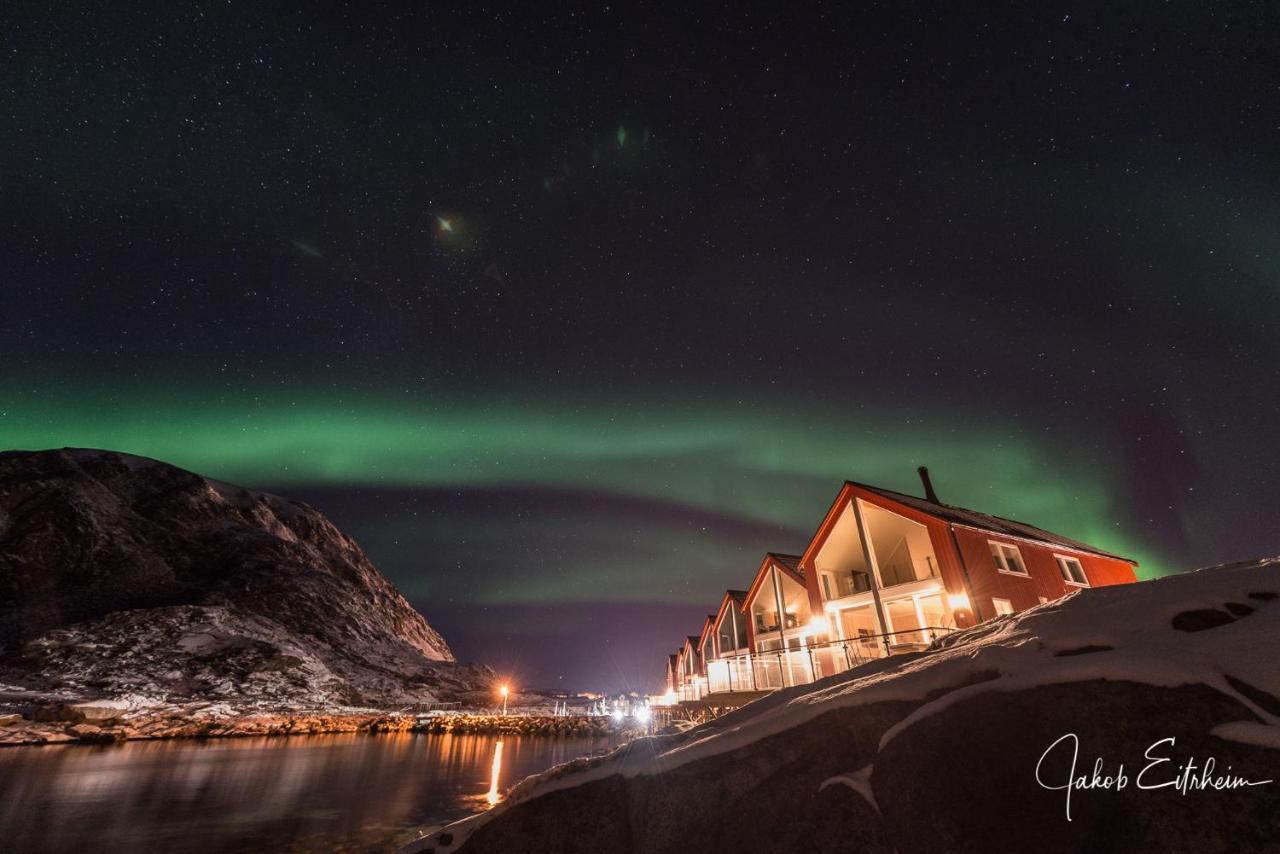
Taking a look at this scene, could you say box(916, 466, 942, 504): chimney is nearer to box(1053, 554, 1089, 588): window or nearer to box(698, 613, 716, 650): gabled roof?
box(1053, 554, 1089, 588): window

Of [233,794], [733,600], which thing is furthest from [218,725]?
[733,600]

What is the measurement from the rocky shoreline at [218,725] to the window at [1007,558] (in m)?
43.0

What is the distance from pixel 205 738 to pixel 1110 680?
5032cm

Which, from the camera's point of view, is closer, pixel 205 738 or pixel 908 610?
pixel 908 610

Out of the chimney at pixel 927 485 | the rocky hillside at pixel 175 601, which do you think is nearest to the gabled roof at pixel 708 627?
the chimney at pixel 927 485

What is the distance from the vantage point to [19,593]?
59.8 meters

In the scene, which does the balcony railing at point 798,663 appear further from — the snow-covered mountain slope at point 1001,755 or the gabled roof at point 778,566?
the snow-covered mountain slope at point 1001,755

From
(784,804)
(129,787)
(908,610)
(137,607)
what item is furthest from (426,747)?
(137,607)

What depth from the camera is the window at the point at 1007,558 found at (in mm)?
20438

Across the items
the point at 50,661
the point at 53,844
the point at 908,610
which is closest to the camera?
the point at 53,844

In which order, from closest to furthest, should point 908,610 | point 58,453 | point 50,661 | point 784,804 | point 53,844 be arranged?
point 784,804 → point 53,844 → point 908,610 → point 50,661 → point 58,453

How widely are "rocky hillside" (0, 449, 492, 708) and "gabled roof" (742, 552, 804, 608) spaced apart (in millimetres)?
51004

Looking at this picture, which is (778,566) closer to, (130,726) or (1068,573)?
(1068,573)

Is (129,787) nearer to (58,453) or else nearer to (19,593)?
(19,593)
